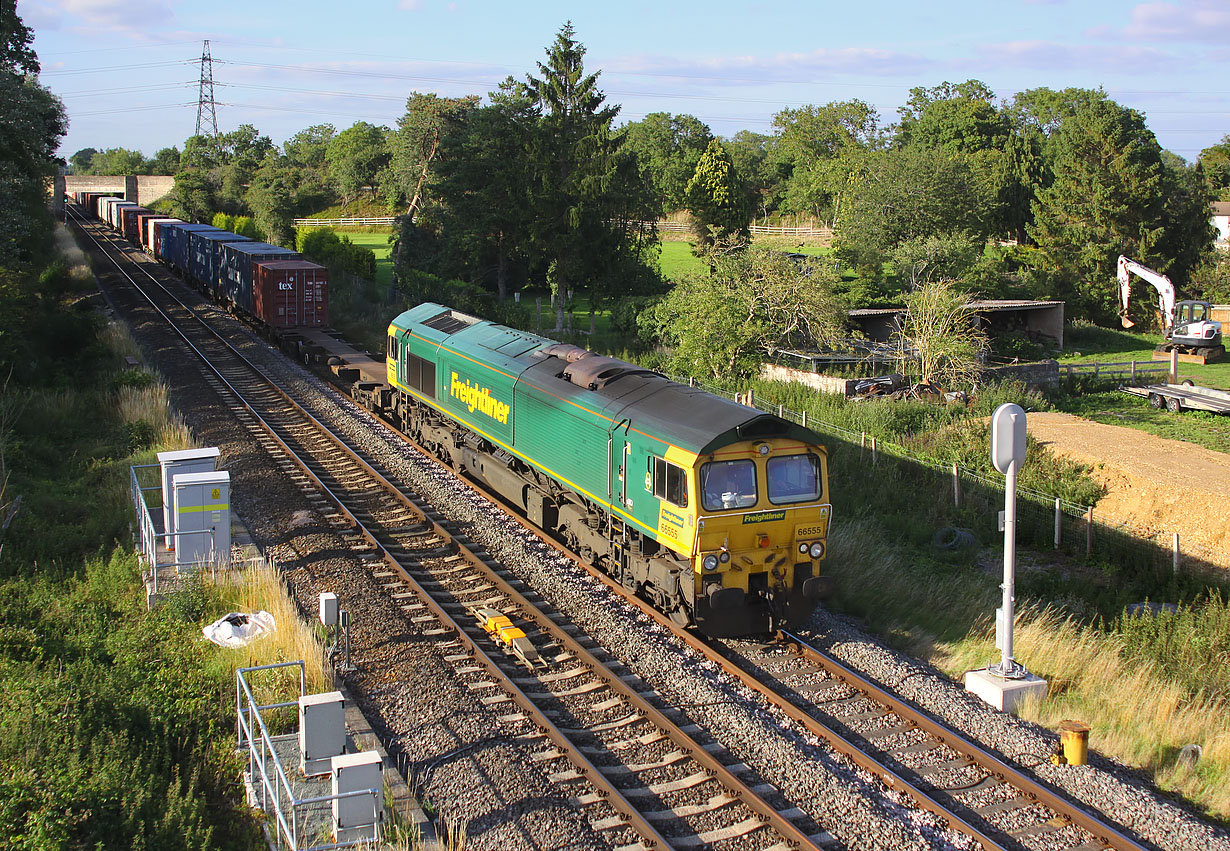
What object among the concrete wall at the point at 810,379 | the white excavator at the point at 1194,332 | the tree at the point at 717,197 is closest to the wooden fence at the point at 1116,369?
the white excavator at the point at 1194,332

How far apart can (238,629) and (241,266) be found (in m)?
28.8

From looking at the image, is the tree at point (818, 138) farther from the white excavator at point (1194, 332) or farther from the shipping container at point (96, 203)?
the shipping container at point (96, 203)

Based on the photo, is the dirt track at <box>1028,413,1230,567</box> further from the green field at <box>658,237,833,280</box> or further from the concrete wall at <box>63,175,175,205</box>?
the concrete wall at <box>63,175,175,205</box>

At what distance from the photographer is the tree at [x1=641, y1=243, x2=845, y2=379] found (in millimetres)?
29547

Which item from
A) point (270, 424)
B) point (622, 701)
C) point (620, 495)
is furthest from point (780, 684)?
point (270, 424)

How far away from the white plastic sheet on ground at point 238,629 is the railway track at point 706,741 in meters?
2.10

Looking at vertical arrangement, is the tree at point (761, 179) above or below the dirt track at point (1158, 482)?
above

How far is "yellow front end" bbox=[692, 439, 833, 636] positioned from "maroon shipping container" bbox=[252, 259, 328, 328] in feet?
82.7

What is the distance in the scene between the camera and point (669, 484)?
40.6 feet

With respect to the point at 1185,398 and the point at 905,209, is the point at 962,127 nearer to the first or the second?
the point at 905,209

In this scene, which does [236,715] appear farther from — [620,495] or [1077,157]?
[1077,157]

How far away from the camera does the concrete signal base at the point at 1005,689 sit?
11195 mm

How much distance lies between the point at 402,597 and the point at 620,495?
3722mm

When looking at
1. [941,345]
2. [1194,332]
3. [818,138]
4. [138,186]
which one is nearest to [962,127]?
[818,138]
